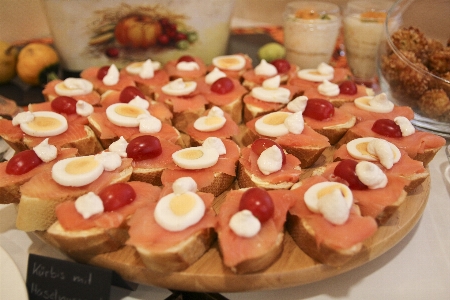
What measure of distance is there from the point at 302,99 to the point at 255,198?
122 cm

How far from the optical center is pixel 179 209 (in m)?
1.71

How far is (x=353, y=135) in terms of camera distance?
8.45 feet

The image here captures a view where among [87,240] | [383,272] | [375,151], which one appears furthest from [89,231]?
[375,151]

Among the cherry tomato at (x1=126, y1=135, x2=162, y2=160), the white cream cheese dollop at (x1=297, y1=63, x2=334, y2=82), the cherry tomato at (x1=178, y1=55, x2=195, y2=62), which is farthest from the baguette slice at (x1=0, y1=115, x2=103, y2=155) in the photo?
the white cream cheese dollop at (x1=297, y1=63, x2=334, y2=82)

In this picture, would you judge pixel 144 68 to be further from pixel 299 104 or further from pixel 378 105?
pixel 378 105

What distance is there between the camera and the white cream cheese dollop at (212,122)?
101 inches

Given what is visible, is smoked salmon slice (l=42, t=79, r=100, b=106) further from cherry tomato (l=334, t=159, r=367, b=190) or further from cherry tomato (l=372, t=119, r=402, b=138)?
cherry tomato (l=372, t=119, r=402, b=138)

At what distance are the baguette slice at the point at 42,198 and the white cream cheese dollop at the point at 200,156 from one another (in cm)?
42

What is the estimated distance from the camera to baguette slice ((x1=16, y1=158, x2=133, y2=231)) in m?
1.87

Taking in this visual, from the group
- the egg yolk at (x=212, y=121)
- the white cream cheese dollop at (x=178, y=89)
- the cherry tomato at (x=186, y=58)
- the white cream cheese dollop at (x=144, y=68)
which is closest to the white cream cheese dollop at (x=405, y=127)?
the egg yolk at (x=212, y=121)

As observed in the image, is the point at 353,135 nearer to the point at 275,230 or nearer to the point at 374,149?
the point at 374,149

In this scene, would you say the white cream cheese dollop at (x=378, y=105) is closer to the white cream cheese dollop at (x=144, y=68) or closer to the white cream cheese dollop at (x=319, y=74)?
the white cream cheese dollop at (x=319, y=74)

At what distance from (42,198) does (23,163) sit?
0.32m

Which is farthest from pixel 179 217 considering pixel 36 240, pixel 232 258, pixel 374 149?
pixel 374 149
